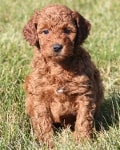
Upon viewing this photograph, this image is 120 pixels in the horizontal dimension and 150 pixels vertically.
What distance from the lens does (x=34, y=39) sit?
704cm

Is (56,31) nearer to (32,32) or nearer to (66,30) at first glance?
(66,30)

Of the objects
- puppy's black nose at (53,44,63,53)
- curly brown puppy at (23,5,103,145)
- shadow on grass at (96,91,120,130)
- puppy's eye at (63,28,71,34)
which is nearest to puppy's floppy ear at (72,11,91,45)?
curly brown puppy at (23,5,103,145)

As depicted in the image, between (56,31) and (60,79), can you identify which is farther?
(60,79)

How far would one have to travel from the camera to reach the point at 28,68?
857 centimetres

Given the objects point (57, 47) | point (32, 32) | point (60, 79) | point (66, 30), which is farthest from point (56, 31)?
point (60, 79)

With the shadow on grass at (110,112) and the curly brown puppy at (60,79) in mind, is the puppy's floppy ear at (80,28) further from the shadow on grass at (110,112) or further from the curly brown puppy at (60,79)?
the shadow on grass at (110,112)

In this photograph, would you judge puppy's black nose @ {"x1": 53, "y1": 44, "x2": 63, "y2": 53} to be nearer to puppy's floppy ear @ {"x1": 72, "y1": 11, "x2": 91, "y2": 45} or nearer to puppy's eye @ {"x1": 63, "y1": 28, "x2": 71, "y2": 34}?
puppy's eye @ {"x1": 63, "y1": 28, "x2": 71, "y2": 34}

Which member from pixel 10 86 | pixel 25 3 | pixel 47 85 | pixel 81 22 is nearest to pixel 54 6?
pixel 81 22

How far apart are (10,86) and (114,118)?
1.53 metres

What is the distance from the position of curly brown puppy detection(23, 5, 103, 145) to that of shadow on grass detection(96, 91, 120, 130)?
351 millimetres

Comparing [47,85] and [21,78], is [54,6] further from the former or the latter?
[21,78]

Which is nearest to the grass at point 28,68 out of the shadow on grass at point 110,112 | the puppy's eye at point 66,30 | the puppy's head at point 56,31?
the shadow on grass at point 110,112

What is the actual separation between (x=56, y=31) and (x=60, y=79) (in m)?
0.62

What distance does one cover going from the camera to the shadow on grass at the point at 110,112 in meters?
7.46
